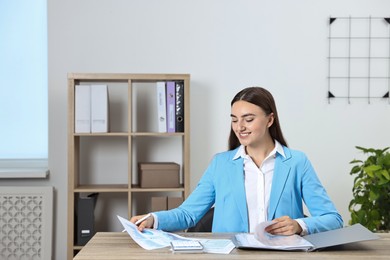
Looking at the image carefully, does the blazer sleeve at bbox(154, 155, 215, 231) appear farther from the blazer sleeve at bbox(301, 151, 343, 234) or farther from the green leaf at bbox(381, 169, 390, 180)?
the green leaf at bbox(381, 169, 390, 180)

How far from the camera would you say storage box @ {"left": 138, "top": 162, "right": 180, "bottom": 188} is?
12.6 ft

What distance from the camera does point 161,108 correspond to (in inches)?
151

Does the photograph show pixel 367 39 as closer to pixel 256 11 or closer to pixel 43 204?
pixel 256 11

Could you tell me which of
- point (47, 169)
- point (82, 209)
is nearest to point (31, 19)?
point (47, 169)

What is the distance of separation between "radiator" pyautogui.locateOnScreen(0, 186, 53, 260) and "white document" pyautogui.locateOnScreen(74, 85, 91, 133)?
1.76 feet

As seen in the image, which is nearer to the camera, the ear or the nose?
the nose

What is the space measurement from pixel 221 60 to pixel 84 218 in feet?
4.46

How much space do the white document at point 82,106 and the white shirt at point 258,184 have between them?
1.52 meters

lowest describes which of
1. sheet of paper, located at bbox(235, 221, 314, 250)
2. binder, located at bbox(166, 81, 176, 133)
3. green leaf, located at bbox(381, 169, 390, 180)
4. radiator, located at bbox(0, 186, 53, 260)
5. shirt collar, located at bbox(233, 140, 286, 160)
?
radiator, located at bbox(0, 186, 53, 260)

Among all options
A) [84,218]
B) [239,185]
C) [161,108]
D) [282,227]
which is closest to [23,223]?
[84,218]

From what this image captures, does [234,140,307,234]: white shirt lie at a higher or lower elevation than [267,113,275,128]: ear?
lower

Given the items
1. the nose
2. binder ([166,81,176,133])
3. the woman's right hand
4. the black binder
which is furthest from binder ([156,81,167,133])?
the woman's right hand

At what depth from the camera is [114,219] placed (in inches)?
163

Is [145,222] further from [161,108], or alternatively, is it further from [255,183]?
[161,108]
